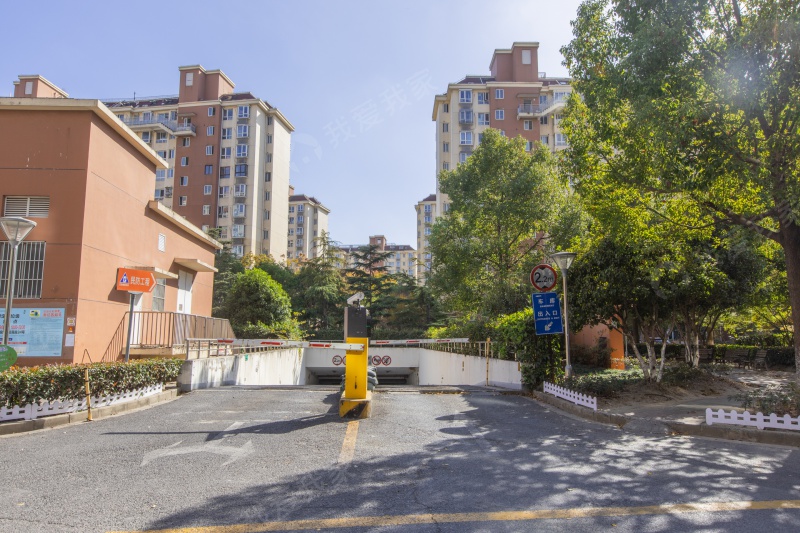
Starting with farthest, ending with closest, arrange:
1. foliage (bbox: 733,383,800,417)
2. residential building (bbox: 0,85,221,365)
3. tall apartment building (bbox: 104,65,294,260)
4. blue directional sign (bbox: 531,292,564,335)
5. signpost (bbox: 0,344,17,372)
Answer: tall apartment building (bbox: 104,65,294,260) → residential building (bbox: 0,85,221,365) → blue directional sign (bbox: 531,292,564,335) → signpost (bbox: 0,344,17,372) → foliage (bbox: 733,383,800,417)

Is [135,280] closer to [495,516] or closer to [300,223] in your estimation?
[495,516]

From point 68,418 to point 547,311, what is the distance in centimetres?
975

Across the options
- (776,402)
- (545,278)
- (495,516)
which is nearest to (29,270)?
(545,278)

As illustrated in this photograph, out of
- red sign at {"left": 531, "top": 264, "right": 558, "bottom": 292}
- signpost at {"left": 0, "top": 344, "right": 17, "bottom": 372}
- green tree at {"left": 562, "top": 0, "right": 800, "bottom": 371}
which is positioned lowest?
signpost at {"left": 0, "top": 344, "right": 17, "bottom": 372}

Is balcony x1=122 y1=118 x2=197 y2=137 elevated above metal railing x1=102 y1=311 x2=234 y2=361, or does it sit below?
above

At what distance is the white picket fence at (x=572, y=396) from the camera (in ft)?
33.3

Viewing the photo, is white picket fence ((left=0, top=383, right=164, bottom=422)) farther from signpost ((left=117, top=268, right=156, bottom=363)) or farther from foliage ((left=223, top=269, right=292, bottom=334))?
foliage ((left=223, top=269, right=292, bottom=334))

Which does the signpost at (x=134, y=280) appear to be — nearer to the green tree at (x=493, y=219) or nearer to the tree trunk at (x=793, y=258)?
the green tree at (x=493, y=219)

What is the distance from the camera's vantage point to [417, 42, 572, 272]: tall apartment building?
60.2 m

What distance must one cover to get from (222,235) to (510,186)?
4711 cm

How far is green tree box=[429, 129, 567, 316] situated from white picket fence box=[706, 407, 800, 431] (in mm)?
16079

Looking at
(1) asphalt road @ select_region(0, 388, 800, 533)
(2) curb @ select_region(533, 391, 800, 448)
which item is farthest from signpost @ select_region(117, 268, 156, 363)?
(2) curb @ select_region(533, 391, 800, 448)

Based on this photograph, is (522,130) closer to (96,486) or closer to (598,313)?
(598,313)

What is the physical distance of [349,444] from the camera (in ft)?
23.9
